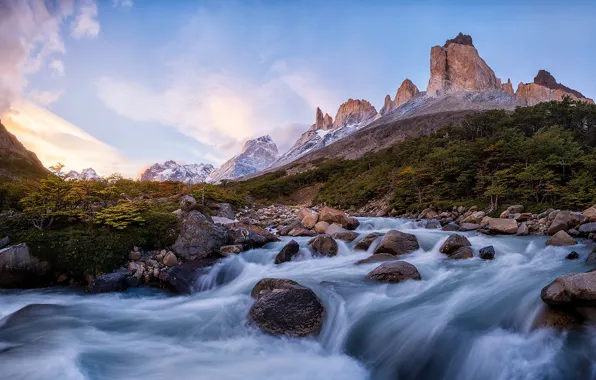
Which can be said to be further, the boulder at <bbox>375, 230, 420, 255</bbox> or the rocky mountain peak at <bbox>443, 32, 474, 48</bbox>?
the rocky mountain peak at <bbox>443, 32, 474, 48</bbox>

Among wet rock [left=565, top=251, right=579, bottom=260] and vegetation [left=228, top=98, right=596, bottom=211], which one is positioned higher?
vegetation [left=228, top=98, right=596, bottom=211]

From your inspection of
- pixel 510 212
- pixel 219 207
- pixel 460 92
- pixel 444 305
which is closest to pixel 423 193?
pixel 510 212

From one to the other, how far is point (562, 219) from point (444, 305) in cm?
950

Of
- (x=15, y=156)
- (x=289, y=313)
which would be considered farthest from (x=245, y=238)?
(x=15, y=156)

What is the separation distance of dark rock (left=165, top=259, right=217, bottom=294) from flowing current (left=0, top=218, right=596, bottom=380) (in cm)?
32

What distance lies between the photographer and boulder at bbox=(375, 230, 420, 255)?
11070 mm

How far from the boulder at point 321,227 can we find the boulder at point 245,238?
149 inches

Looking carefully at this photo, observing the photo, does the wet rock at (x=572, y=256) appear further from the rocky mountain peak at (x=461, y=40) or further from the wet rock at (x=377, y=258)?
the rocky mountain peak at (x=461, y=40)

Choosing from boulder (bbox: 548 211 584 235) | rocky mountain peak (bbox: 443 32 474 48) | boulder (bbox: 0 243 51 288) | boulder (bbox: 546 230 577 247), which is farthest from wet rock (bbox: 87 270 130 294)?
rocky mountain peak (bbox: 443 32 474 48)

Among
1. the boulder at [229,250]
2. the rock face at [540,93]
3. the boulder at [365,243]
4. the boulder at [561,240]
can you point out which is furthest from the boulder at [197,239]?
the rock face at [540,93]

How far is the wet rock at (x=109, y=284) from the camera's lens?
324 inches

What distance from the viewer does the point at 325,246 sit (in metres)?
11.7

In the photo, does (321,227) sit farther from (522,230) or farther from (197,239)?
(522,230)

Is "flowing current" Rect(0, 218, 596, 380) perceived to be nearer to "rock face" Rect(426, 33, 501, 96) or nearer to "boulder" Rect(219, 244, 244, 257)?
"boulder" Rect(219, 244, 244, 257)
